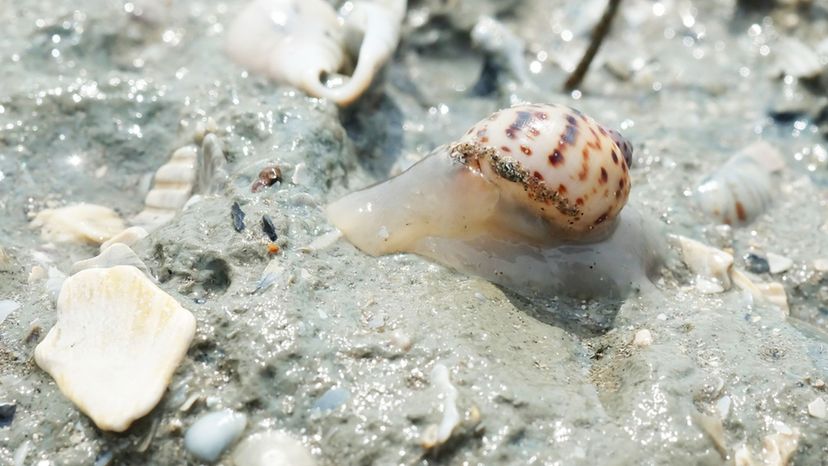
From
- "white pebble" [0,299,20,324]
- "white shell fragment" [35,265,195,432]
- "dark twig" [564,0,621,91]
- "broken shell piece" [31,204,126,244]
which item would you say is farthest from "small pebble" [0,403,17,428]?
"dark twig" [564,0,621,91]

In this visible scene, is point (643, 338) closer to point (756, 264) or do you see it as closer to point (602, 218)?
point (602, 218)

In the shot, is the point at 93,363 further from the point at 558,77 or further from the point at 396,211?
the point at 558,77

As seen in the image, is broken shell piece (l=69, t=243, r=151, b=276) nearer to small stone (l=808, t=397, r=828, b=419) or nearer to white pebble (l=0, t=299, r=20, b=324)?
white pebble (l=0, t=299, r=20, b=324)

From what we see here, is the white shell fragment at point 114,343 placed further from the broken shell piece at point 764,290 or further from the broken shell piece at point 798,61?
the broken shell piece at point 798,61

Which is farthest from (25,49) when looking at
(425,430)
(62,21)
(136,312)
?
(425,430)

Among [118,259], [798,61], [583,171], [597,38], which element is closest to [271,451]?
[118,259]
